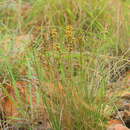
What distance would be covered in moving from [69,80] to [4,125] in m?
0.49

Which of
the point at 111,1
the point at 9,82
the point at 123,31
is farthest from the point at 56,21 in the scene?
the point at 9,82

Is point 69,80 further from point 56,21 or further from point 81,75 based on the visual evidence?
point 56,21

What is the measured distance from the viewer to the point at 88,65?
2252 mm

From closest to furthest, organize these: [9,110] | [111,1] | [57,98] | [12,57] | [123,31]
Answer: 1. [57,98]
2. [9,110]
3. [12,57]
4. [123,31]
5. [111,1]

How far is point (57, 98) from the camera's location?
2131mm

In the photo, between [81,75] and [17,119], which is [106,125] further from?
[17,119]

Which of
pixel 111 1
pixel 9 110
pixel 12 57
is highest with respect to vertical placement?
pixel 111 1

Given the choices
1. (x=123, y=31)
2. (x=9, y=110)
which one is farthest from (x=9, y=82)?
(x=123, y=31)

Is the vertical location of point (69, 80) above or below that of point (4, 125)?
above

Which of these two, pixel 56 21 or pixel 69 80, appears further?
pixel 56 21

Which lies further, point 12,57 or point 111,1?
point 111,1

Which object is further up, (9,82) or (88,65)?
(88,65)

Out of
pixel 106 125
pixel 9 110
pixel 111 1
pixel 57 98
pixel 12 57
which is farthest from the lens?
pixel 111 1

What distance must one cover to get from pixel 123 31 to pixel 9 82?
40.6 inches
